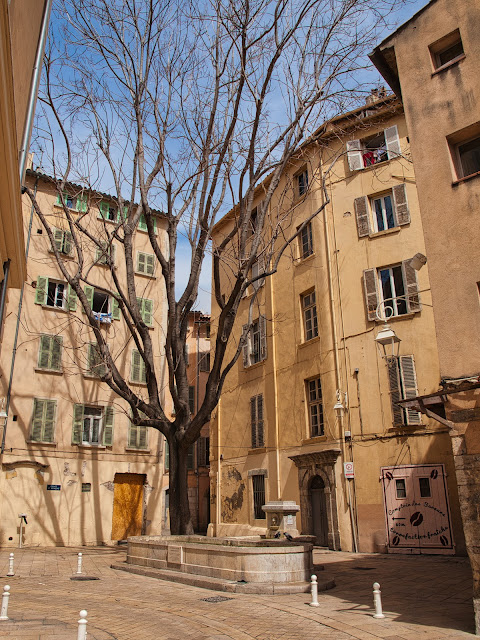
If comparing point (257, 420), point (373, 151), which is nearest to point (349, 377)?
point (257, 420)

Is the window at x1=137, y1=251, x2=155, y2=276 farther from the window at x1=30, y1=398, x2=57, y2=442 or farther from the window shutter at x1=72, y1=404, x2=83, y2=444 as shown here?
the window at x1=30, y1=398, x2=57, y2=442

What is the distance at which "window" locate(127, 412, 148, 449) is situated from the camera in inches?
842

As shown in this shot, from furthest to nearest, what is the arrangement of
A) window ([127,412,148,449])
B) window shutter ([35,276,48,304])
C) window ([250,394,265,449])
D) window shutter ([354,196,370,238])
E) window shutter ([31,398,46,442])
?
window ([127,412,148,449])
window ([250,394,265,449])
window shutter ([35,276,48,304])
window shutter ([31,398,46,442])
window shutter ([354,196,370,238])

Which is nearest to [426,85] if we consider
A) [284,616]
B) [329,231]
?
[284,616]

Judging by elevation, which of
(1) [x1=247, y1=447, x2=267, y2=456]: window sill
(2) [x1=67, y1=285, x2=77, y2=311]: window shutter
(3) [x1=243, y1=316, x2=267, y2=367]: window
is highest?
(2) [x1=67, y1=285, x2=77, y2=311]: window shutter

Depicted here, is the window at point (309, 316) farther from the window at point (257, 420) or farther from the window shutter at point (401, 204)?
the window shutter at point (401, 204)

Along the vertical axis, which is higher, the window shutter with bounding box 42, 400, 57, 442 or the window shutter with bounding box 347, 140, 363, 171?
the window shutter with bounding box 347, 140, 363, 171

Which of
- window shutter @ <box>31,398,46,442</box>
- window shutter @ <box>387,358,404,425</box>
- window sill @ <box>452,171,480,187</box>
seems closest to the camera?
window sill @ <box>452,171,480,187</box>

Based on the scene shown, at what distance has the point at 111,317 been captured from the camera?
2236 cm

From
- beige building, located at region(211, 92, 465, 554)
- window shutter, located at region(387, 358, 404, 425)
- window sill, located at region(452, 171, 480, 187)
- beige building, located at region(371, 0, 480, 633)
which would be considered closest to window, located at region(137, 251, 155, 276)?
beige building, located at region(211, 92, 465, 554)

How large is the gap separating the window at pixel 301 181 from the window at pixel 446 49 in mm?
11736

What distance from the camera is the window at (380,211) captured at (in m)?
17.5

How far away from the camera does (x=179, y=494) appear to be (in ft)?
42.9

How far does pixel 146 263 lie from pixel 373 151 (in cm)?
1071
